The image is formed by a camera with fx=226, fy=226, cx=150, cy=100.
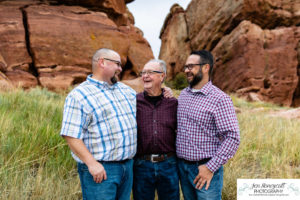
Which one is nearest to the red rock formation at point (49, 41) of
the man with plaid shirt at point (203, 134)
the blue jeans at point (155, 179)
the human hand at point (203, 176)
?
the blue jeans at point (155, 179)

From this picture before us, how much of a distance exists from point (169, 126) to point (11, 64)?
34.2ft

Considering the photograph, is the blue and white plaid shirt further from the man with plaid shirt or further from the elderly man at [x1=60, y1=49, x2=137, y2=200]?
the man with plaid shirt

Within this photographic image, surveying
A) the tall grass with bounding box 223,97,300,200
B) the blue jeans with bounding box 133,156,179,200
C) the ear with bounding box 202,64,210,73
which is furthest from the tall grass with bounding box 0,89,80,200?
the tall grass with bounding box 223,97,300,200

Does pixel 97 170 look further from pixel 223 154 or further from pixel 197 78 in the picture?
pixel 197 78

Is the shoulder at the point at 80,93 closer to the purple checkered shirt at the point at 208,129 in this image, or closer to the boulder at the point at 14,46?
the purple checkered shirt at the point at 208,129

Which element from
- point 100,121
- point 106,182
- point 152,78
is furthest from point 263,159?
point 100,121

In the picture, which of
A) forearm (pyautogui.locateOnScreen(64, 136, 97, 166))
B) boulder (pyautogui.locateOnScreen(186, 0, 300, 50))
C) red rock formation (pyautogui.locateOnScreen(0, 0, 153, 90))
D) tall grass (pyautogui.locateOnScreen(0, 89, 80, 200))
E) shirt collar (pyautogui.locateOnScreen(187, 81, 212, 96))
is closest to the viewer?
forearm (pyautogui.locateOnScreen(64, 136, 97, 166))

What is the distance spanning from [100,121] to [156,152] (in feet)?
2.42

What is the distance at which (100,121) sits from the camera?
214 centimetres

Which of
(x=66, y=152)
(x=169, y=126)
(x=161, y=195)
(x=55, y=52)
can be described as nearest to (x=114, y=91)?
(x=169, y=126)

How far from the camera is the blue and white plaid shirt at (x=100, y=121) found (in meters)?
2.01

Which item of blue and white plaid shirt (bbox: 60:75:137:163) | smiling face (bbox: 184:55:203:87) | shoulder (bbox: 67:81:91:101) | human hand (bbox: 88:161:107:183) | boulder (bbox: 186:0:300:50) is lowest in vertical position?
human hand (bbox: 88:161:107:183)

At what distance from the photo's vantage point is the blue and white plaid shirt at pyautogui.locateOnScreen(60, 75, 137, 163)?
2014 mm

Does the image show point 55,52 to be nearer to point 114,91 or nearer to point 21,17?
point 21,17
